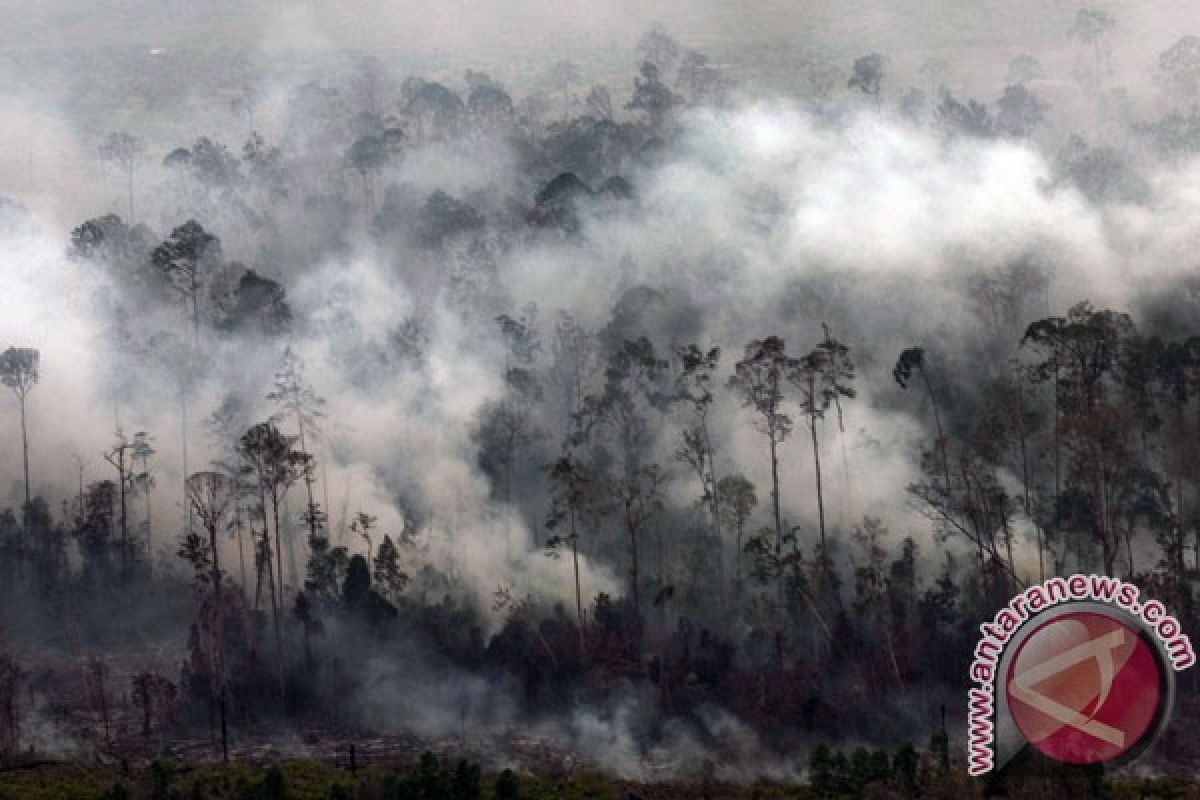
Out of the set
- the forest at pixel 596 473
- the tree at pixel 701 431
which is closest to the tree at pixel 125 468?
the forest at pixel 596 473

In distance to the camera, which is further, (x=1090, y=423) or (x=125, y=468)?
(x=125, y=468)

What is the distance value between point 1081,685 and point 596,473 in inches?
2693

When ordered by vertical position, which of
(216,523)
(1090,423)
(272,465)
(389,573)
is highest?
(272,465)

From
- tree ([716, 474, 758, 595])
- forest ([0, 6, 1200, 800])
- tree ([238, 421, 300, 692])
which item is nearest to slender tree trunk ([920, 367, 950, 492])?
forest ([0, 6, 1200, 800])

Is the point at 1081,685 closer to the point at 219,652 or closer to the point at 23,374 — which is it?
the point at 219,652

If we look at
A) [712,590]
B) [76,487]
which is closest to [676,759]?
[712,590]

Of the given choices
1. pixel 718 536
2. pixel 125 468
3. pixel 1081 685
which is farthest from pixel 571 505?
pixel 1081 685

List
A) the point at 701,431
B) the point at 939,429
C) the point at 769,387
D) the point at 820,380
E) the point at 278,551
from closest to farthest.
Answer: the point at 278,551 < the point at 939,429 < the point at 820,380 < the point at 701,431 < the point at 769,387

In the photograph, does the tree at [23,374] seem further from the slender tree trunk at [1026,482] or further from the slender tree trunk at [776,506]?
the slender tree trunk at [1026,482]

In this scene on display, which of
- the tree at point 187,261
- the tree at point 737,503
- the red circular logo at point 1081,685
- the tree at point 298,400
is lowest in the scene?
the red circular logo at point 1081,685

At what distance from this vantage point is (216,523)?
132 meters

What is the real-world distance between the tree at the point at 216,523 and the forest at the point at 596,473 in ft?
2.66

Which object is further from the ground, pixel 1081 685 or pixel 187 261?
pixel 187 261

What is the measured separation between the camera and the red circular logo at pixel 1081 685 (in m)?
77.8
